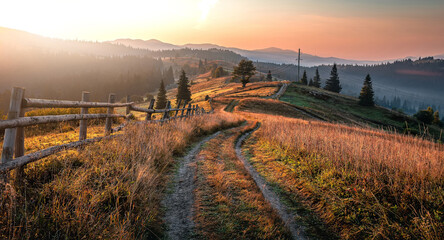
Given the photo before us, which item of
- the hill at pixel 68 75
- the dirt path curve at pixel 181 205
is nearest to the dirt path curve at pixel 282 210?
the dirt path curve at pixel 181 205

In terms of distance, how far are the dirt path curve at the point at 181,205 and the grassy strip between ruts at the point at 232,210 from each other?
0.16m

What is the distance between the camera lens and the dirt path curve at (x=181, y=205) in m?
3.54

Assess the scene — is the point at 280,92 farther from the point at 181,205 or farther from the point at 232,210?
the point at 181,205

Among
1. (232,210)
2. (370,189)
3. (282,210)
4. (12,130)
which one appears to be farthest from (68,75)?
(370,189)

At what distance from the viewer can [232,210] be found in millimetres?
4227

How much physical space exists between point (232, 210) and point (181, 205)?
1094 millimetres

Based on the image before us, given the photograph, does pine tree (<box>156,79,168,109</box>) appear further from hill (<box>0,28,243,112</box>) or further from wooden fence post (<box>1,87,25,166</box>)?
hill (<box>0,28,243,112</box>)

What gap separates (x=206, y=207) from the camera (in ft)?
14.2

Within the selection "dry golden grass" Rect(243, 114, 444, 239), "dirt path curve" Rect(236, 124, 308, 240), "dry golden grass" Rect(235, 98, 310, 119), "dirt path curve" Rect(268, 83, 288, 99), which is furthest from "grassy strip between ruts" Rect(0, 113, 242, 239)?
"dirt path curve" Rect(268, 83, 288, 99)

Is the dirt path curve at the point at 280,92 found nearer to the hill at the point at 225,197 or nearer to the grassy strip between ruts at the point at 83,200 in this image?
the hill at the point at 225,197

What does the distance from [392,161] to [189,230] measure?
510cm

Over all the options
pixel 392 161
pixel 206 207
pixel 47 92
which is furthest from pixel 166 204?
pixel 47 92

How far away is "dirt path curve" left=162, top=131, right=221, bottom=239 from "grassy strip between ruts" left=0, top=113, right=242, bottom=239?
0.21 m

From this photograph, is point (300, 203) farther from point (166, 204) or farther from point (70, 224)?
point (70, 224)
